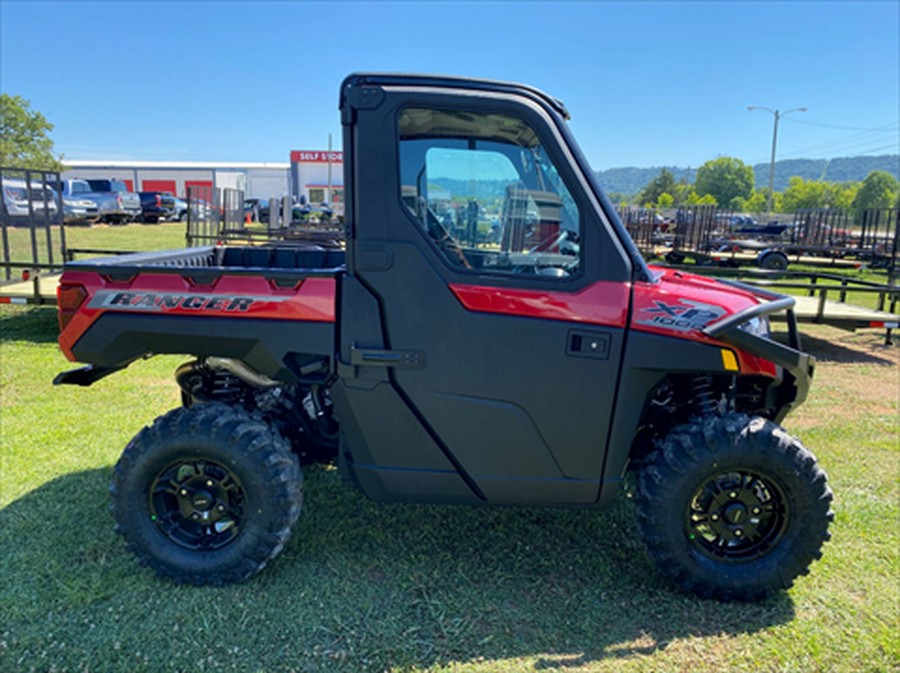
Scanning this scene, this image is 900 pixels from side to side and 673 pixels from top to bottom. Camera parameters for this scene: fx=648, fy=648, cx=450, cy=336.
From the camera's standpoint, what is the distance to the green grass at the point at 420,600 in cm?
282

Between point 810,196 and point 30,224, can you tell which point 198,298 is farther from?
point 810,196

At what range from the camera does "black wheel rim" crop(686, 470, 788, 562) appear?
3.18 m

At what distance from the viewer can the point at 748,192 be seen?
131500 mm

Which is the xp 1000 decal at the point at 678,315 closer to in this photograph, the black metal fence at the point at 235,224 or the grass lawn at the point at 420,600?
the grass lawn at the point at 420,600

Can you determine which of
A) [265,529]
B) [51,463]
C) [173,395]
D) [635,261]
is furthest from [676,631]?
[173,395]

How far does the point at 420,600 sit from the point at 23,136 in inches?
2276

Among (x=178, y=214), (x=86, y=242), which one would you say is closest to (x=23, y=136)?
(x=178, y=214)

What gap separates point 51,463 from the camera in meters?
4.60

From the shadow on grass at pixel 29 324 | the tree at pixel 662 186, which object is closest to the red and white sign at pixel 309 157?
the shadow on grass at pixel 29 324

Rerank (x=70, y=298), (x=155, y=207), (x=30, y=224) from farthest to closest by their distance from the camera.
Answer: (x=155, y=207) < (x=30, y=224) < (x=70, y=298)

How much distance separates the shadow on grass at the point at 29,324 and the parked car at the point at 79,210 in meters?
20.5

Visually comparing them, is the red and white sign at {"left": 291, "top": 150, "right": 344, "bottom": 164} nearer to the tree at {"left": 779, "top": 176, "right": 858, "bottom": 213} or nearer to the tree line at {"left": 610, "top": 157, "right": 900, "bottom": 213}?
the tree line at {"left": 610, "top": 157, "right": 900, "bottom": 213}

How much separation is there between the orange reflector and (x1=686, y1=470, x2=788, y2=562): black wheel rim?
0.52 metres

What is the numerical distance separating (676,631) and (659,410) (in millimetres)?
1155
